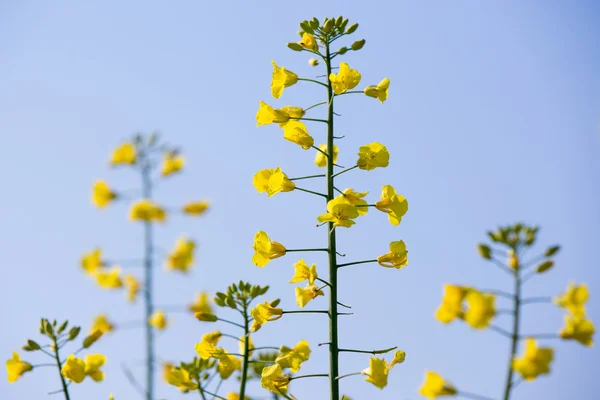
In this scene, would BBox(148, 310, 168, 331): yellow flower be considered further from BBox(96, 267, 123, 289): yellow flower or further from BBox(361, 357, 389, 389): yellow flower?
BBox(361, 357, 389, 389): yellow flower

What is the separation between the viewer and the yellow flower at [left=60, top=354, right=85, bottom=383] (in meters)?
3.61

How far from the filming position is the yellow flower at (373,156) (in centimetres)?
341

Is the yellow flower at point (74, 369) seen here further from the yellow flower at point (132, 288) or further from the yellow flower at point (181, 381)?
the yellow flower at point (132, 288)

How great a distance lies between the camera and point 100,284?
8711 mm

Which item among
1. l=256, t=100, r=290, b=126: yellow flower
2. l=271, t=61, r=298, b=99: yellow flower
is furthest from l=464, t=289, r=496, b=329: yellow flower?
l=271, t=61, r=298, b=99: yellow flower

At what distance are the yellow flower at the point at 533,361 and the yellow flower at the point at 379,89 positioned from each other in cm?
152

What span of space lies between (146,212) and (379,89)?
5.64m

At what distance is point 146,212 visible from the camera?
862 centimetres

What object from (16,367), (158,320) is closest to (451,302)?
(16,367)

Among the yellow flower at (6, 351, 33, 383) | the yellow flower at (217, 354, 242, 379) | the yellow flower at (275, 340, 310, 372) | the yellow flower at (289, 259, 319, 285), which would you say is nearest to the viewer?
the yellow flower at (275, 340, 310, 372)

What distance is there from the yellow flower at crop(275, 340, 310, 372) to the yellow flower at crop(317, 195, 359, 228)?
0.66 m

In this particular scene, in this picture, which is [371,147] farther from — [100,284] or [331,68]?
[100,284]

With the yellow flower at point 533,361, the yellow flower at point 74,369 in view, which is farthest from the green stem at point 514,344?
the yellow flower at point 74,369

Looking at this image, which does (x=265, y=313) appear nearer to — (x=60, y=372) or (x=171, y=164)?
(x=60, y=372)
